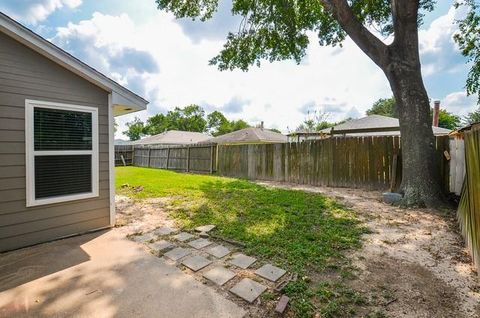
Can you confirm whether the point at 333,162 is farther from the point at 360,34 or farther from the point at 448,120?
the point at 448,120

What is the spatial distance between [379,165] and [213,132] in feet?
154

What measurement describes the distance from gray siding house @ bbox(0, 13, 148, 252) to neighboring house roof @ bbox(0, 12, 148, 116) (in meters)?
0.01

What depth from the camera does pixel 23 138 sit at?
3191 millimetres

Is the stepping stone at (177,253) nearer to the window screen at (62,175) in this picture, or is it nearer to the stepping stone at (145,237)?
the stepping stone at (145,237)

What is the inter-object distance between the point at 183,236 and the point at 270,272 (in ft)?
5.47

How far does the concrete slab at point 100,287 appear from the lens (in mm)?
1956

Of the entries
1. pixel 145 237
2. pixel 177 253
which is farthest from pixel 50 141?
pixel 177 253

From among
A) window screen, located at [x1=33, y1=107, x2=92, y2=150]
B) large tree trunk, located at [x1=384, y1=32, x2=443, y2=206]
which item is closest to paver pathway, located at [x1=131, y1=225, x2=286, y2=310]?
window screen, located at [x1=33, y1=107, x2=92, y2=150]

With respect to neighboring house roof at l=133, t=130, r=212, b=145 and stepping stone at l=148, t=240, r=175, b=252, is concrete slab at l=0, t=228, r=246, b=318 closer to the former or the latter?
stepping stone at l=148, t=240, r=175, b=252

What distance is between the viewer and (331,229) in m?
3.81

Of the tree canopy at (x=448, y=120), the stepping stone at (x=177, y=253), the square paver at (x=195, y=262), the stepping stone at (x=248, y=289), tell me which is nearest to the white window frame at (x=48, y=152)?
the stepping stone at (x=177, y=253)

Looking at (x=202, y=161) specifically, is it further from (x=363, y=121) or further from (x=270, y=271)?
(x=270, y=271)

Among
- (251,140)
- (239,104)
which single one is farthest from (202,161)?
(239,104)

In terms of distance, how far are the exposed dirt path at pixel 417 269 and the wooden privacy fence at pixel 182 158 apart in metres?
9.25
